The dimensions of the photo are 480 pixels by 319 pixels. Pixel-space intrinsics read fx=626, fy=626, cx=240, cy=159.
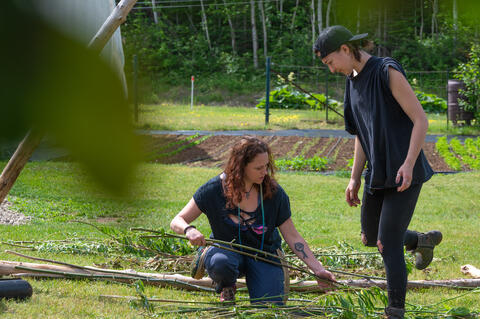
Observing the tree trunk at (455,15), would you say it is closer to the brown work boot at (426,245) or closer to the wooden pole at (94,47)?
the wooden pole at (94,47)

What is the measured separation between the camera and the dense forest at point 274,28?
61 cm

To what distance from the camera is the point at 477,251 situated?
17.1ft

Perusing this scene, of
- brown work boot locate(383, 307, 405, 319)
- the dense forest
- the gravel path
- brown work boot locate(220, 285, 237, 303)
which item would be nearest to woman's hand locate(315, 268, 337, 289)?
brown work boot locate(383, 307, 405, 319)

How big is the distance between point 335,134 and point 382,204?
1139cm

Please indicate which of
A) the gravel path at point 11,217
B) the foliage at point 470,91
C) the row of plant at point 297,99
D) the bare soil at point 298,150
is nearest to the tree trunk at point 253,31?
the gravel path at point 11,217

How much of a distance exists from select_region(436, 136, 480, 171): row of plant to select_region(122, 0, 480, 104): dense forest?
10.4m

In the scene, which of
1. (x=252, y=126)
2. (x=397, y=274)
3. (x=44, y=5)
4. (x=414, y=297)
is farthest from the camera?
(x=252, y=126)

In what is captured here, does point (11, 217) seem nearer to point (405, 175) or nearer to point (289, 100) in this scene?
point (405, 175)

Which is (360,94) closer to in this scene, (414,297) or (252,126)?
(414,297)

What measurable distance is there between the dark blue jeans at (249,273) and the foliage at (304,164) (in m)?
7.43

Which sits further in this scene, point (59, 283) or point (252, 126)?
point (252, 126)

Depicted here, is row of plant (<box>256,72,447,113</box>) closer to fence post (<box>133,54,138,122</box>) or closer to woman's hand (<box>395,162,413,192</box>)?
woman's hand (<box>395,162,413,192</box>)

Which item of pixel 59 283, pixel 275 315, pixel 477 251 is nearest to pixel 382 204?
pixel 275 315

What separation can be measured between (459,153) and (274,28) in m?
11.7
